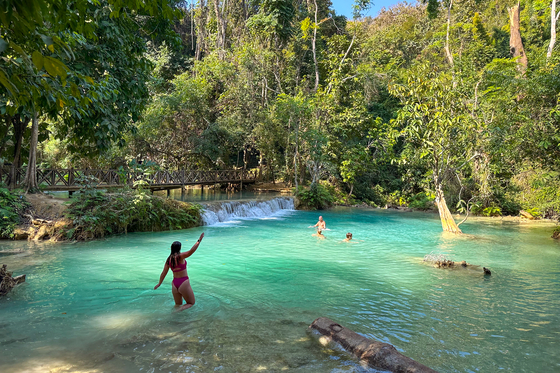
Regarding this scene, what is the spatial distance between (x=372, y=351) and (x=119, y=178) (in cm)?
1611

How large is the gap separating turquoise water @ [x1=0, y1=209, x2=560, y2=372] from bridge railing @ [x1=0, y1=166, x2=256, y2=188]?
4.46 metres

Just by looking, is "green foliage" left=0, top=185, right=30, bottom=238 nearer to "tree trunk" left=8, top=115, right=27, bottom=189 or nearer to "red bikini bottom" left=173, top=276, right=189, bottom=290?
"tree trunk" left=8, top=115, right=27, bottom=189

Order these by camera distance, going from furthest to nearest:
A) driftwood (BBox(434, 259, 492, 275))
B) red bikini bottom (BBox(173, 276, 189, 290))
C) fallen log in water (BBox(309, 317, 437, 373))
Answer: driftwood (BBox(434, 259, 492, 275)) < red bikini bottom (BBox(173, 276, 189, 290)) < fallen log in water (BBox(309, 317, 437, 373))

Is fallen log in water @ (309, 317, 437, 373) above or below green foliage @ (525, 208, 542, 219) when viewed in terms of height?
below

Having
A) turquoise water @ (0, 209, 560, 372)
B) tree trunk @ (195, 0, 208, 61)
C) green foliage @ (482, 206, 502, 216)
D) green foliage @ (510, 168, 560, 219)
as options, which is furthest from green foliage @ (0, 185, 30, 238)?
tree trunk @ (195, 0, 208, 61)

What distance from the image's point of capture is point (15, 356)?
4.33 m

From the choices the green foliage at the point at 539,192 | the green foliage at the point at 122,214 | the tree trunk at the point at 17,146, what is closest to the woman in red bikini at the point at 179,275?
the green foliage at the point at 122,214

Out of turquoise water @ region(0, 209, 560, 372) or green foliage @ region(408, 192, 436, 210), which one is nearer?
turquoise water @ region(0, 209, 560, 372)

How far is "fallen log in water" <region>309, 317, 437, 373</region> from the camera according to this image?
379 cm

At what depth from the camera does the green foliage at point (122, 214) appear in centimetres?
1188

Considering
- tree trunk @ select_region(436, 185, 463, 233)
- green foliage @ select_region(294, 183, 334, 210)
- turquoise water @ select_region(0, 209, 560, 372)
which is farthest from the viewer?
green foliage @ select_region(294, 183, 334, 210)

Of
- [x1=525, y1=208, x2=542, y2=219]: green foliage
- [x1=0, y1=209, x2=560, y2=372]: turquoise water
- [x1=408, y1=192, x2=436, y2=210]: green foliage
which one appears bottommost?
[x1=0, y1=209, x2=560, y2=372]: turquoise water

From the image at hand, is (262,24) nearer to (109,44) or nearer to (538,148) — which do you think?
(109,44)

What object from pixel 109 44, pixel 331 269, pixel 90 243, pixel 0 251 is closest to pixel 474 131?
pixel 331 269
